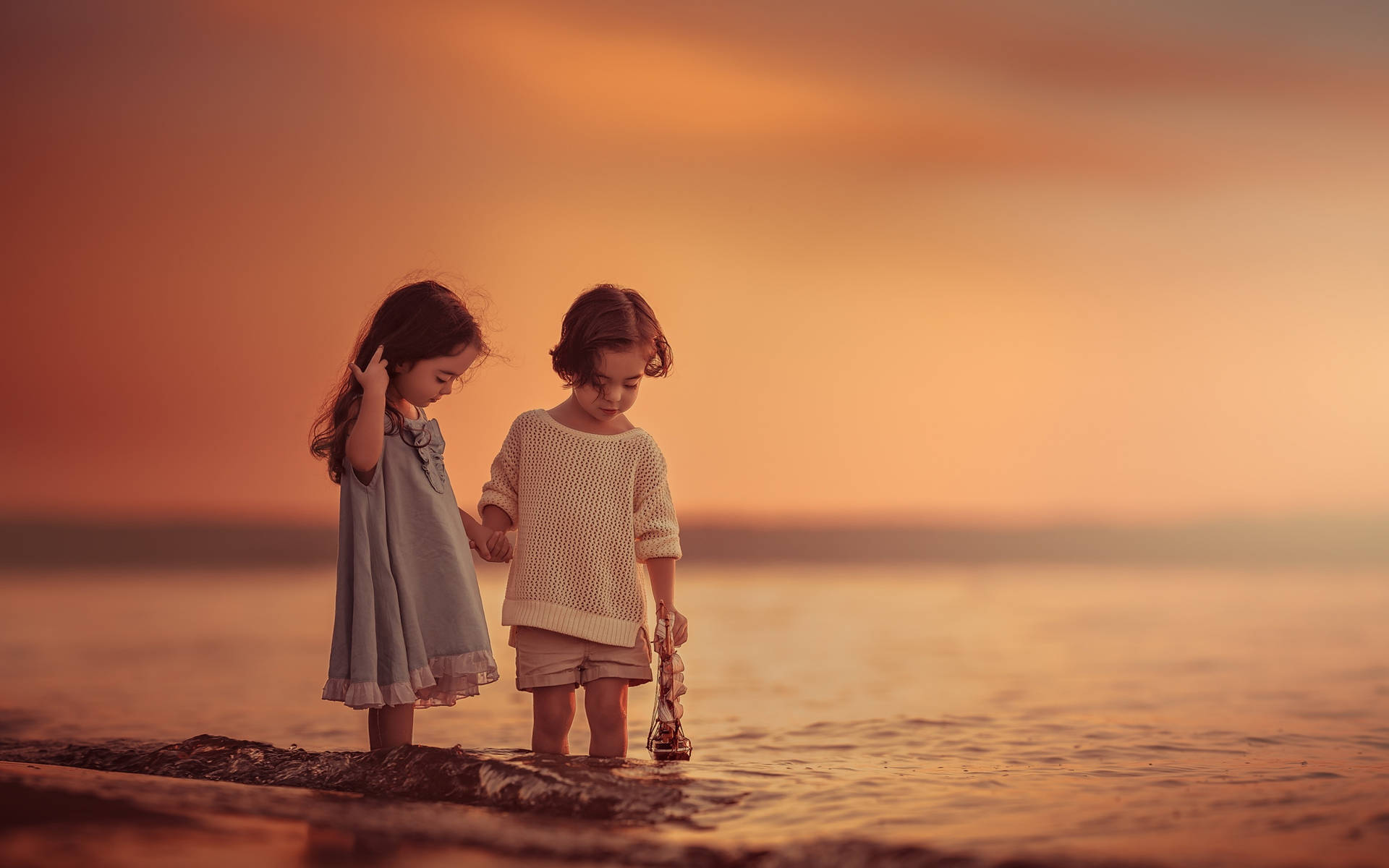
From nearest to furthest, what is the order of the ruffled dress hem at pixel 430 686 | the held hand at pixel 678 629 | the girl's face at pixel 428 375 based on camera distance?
the ruffled dress hem at pixel 430 686 → the girl's face at pixel 428 375 → the held hand at pixel 678 629

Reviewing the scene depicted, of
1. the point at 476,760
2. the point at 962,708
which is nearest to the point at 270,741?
the point at 476,760

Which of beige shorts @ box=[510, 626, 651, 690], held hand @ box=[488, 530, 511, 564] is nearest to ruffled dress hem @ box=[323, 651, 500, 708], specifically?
beige shorts @ box=[510, 626, 651, 690]

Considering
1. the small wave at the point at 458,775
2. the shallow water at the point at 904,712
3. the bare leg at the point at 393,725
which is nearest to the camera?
the shallow water at the point at 904,712

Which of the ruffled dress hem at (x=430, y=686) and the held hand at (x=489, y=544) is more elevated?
the held hand at (x=489, y=544)

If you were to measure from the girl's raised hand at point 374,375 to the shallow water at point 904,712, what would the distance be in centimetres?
110

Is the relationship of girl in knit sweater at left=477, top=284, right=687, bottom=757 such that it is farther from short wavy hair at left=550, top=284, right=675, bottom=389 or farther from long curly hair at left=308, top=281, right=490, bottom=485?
long curly hair at left=308, top=281, right=490, bottom=485

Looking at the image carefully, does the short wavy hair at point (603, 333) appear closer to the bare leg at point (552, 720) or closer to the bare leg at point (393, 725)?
the bare leg at point (552, 720)

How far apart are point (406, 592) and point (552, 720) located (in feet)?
2.08

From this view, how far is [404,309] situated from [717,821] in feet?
6.11

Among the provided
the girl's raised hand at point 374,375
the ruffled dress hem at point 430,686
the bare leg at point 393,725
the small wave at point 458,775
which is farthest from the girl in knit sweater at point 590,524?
the girl's raised hand at point 374,375

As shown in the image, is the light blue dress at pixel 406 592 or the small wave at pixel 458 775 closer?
the small wave at pixel 458 775

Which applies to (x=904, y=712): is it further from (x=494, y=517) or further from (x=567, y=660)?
(x=494, y=517)

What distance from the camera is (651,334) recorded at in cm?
384

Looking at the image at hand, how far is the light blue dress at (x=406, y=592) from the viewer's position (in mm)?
3432
